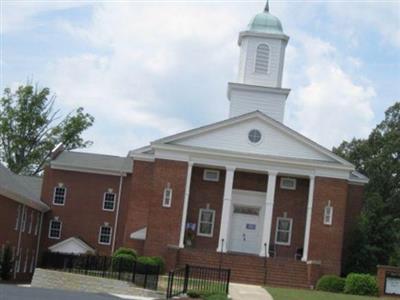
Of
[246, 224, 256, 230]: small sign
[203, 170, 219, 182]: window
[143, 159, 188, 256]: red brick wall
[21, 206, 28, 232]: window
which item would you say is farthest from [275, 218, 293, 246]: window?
[21, 206, 28, 232]: window

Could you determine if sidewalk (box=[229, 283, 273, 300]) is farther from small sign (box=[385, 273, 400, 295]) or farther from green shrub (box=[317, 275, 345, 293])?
green shrub (box=[317, 275, 345, 293])

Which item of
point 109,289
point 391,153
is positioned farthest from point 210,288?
point 391,153

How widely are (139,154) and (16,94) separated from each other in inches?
1104

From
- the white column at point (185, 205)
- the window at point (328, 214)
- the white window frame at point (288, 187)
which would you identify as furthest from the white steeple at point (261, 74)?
the window at point (328, 214)

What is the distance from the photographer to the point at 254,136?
48.9 m

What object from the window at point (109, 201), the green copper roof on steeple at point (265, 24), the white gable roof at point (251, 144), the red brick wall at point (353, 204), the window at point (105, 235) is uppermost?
the green copper roof on steeple at point (265, 24)

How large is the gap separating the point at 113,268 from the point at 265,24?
2470cm

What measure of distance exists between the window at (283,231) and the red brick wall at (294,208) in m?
0.19

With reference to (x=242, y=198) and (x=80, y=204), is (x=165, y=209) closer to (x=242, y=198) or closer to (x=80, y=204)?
(x=242, y=198)

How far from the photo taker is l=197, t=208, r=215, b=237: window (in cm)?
5122

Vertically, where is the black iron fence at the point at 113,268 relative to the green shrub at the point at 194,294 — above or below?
above

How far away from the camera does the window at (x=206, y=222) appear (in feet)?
168

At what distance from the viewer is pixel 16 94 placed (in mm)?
77250

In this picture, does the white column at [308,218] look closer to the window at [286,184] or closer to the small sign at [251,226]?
the window at [286,184]
